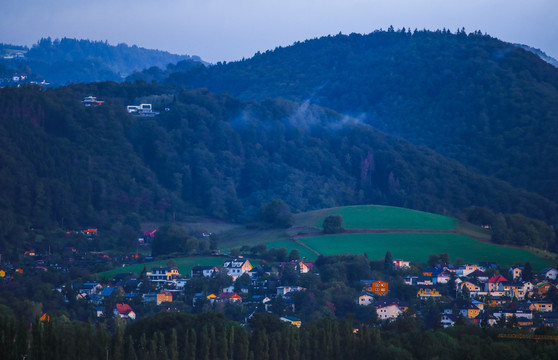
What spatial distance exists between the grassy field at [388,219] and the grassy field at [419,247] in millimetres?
4101

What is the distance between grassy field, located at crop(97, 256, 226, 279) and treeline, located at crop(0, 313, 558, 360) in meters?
29.9

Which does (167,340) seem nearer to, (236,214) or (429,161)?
(236,214)

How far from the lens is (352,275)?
271 ft

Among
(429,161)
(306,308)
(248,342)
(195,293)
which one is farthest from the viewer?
(429,161)

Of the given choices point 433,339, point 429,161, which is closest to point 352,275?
point 433,339

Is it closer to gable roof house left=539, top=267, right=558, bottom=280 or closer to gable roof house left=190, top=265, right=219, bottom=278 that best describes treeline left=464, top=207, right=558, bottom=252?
gable roof house left=539, top=267, right=558, bottom=280

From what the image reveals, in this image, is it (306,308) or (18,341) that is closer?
(18,341)

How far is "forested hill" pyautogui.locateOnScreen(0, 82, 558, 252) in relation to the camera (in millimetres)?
117625

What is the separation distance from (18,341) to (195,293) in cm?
3185

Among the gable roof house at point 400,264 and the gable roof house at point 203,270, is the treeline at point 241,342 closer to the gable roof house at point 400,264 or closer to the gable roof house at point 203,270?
the gable roof house at point 203,270

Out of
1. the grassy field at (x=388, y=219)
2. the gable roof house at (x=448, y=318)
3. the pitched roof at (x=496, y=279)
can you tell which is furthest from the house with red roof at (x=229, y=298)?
the grassy field at (x=388, y=219)

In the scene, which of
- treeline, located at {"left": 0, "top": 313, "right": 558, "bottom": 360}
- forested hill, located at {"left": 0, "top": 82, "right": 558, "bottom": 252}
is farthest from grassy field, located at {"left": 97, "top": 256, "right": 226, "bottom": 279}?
treeline, located at {"left": 0, "top": 313, "right": 558, "bottom": 360}

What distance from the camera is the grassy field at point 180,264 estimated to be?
8781 cm

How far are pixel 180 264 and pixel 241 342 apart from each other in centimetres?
3827
